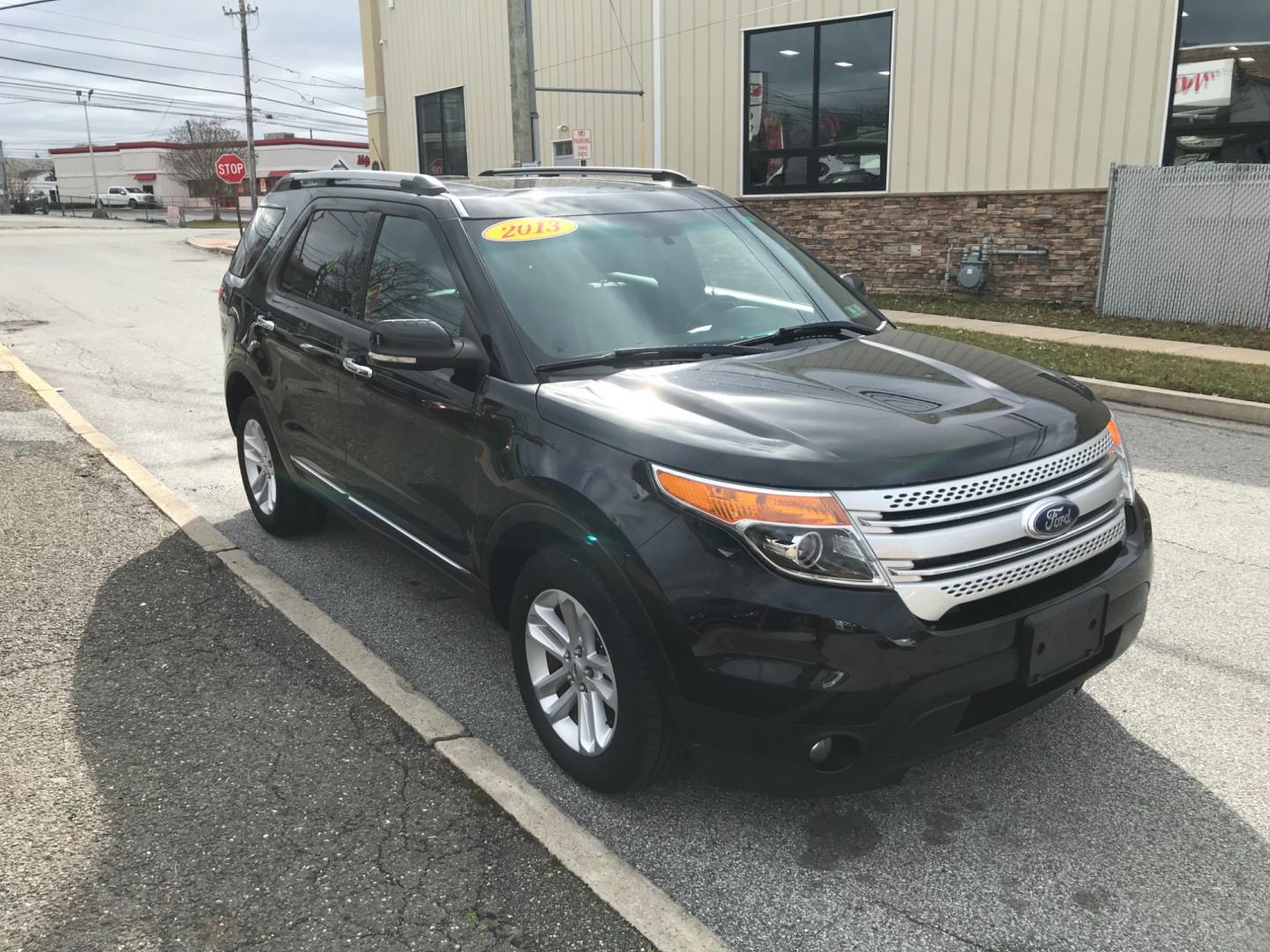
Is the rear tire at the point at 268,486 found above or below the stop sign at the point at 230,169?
below

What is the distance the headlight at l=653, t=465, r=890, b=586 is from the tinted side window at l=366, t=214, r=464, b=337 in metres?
1.45

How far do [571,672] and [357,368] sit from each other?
166 centimetres

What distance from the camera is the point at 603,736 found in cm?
301

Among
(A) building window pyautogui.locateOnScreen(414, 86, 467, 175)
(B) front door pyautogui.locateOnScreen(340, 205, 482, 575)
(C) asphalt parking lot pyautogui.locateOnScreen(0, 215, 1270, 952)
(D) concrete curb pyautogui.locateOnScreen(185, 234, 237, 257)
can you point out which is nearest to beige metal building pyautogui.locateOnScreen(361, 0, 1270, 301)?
(A) building window pyautogui.locateOnScreen(414, 86, 467, 175)

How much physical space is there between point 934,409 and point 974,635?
0.68 metres

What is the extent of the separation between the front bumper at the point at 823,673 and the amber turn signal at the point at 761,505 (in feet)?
0.18

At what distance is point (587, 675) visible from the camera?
9.92 ft

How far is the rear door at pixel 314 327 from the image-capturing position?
430cm

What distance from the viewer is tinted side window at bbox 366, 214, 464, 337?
12.0ft

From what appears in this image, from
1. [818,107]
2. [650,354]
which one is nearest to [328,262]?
[650,354]

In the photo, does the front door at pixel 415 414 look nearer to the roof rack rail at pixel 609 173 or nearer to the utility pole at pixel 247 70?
the roof rack rail at pixel 609 173

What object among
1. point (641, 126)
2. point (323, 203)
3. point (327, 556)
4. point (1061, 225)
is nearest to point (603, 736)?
point (327, 556)

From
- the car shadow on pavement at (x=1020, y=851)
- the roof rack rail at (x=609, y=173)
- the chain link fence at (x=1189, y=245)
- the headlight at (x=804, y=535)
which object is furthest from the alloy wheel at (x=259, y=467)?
the chain link fence at (x=1189, y=245)

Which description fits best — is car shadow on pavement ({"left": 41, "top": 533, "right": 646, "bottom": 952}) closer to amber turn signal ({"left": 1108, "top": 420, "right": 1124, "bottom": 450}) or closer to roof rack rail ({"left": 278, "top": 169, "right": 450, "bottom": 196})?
roof rack rail ({"left": 278, "top": 169, "right": 450, "bottom": 196})
